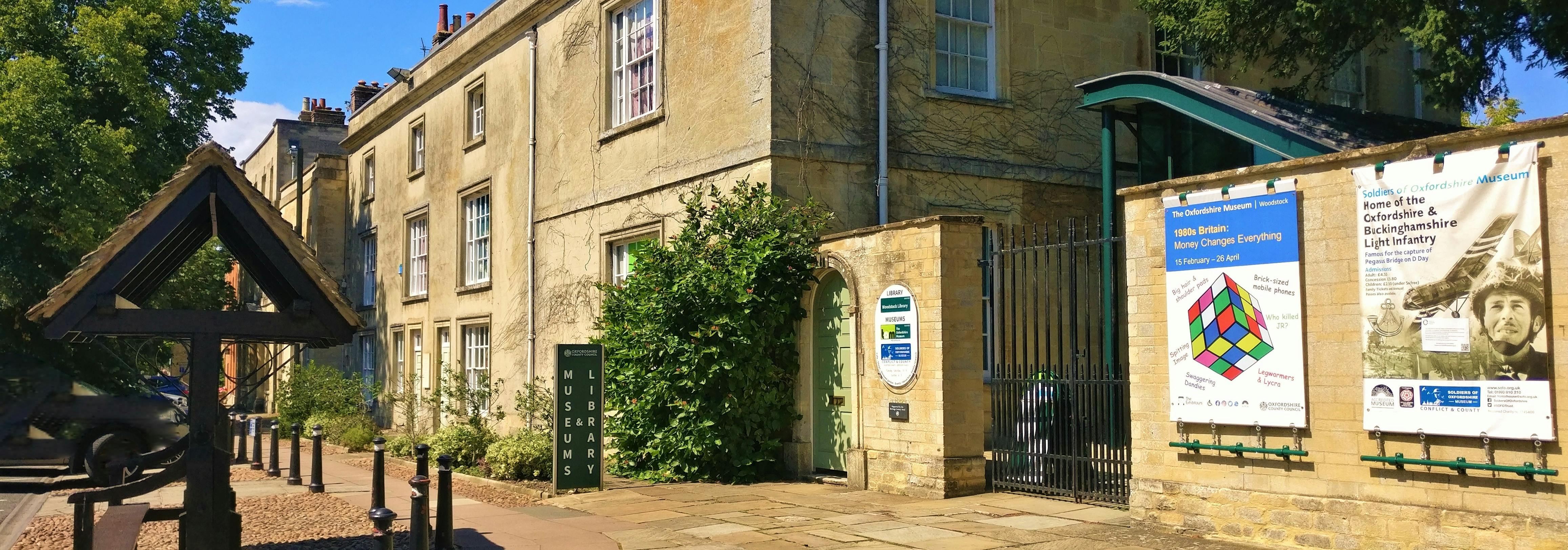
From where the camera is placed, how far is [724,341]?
41.5 ft

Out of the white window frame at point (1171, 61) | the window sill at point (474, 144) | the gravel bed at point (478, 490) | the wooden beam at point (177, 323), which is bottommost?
the gravel bed at point (478, 490)

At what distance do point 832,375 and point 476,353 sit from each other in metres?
10.4

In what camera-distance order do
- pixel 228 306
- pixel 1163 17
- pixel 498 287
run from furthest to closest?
pixel 228 306 → pixel 498 287 → pixel 1163 17

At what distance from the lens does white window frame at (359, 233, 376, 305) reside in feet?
88.8

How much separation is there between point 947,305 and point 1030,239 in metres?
4.15

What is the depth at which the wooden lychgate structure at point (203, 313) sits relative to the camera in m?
6.94

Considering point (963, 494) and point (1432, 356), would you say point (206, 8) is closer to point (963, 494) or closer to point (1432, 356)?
point (963, 494)

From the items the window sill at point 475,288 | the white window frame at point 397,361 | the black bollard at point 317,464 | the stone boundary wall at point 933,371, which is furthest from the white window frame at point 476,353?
the stone boundary wall at point 933,371

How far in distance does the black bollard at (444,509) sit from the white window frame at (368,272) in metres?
19.3

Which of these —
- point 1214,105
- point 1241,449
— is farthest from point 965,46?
point 1241,449

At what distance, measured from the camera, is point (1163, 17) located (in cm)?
1243

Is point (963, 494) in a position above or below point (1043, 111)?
below

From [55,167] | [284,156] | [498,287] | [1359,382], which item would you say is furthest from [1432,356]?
[284,156]

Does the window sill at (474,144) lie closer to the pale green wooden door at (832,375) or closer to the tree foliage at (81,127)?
the tree foliage at (81,127)
